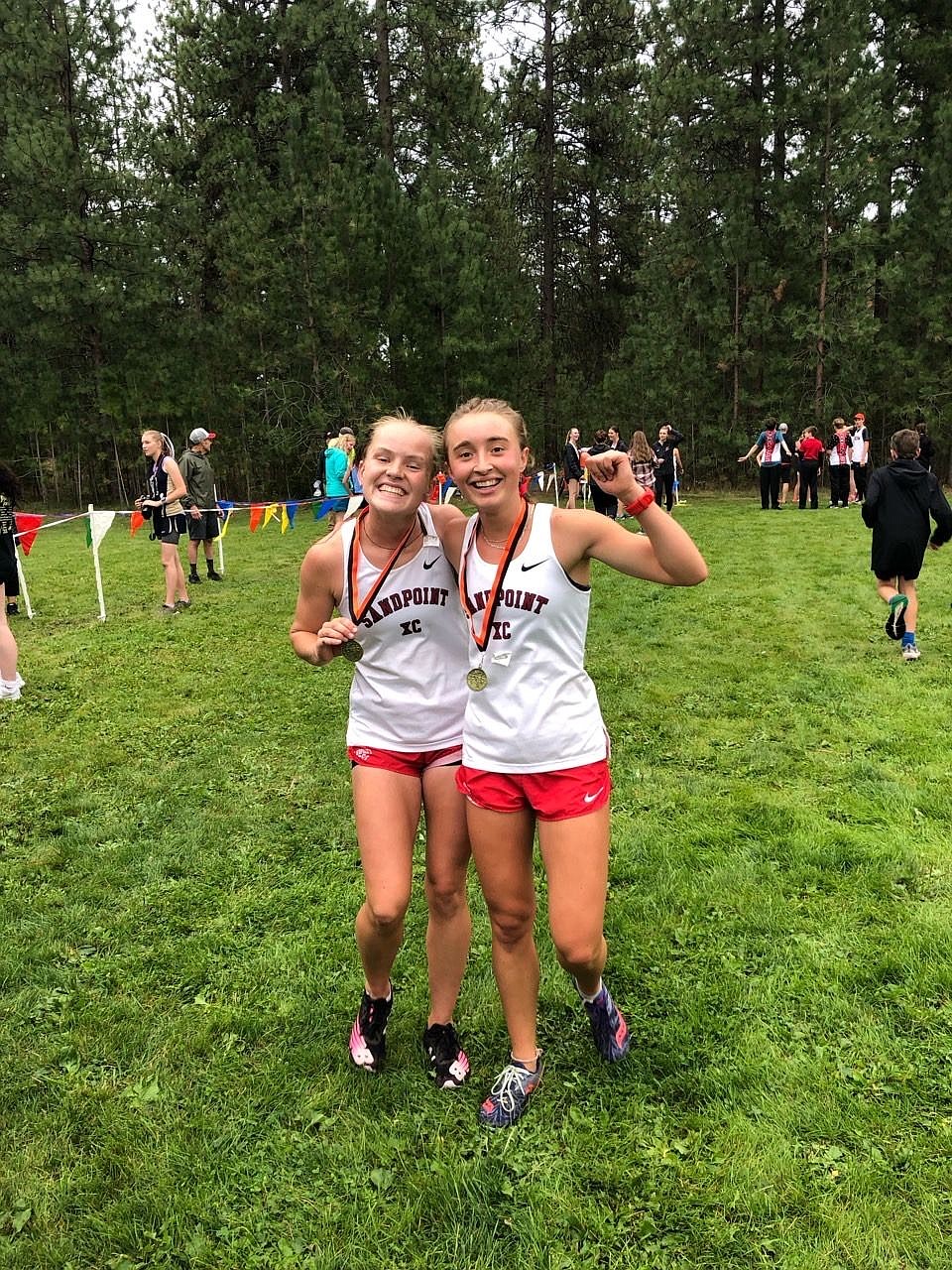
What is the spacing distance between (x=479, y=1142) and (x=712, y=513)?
678 inches

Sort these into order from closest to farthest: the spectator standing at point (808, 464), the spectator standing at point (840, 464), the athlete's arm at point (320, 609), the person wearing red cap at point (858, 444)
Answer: the athlete's arm at point (320, 609)
the person wearing red cap at point (858, 444)
the spectator standing at point (840, 464)
the spectator standing at point (808, 464)

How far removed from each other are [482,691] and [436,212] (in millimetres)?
21927

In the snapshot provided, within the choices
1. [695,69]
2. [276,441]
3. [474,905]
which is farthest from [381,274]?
[474,905]

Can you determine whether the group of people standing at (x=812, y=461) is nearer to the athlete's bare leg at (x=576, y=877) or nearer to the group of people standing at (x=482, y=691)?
the group of people standing at (x=482, y=691)

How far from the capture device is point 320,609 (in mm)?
2693

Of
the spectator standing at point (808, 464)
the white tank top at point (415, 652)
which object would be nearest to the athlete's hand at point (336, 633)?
the white tank top at point (415, 652)

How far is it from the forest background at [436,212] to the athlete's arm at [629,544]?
20659mm

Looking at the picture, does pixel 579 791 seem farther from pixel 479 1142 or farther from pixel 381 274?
pixel 381 274

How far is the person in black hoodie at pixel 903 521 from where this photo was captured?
687 cm

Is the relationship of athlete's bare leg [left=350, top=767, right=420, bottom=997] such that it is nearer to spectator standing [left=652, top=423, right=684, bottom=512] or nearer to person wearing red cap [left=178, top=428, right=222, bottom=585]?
person wearing red cap [left=178, top=428, right=222, bottom=585]

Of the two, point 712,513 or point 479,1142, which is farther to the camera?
point 712,513

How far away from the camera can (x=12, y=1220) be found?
230 centimetres

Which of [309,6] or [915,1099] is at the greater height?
[309,6]

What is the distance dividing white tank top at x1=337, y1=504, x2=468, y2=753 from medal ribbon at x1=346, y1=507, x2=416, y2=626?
0.04 feet
